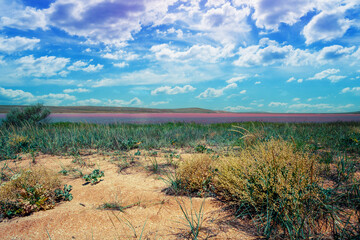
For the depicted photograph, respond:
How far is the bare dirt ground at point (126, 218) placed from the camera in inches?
90.7

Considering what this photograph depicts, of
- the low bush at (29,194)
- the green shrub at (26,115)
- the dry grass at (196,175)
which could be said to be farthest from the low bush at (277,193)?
the green shrub at (26,115)

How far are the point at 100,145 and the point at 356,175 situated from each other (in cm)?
619

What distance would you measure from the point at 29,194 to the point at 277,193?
11.5 feet

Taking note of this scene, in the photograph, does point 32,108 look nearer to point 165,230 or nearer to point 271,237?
point 165,230

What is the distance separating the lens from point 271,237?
2092 mm

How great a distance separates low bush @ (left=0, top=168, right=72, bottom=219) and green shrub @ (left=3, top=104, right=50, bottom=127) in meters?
11.5

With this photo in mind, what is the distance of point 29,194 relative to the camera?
314cm

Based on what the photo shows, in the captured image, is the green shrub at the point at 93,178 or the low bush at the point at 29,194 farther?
the green shrub at the point at 93,178

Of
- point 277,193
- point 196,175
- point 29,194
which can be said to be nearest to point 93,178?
point 29,194

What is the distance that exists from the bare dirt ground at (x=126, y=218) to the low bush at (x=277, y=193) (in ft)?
0.82

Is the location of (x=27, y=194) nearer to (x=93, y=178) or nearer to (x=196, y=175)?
(x=93, y=178)

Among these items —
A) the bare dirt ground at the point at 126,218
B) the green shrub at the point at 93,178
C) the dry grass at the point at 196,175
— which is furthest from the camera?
the green shrub at the point at 93,178

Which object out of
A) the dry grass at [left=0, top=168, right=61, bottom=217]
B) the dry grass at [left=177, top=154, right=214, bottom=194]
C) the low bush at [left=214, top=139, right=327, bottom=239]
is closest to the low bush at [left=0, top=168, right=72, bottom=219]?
the dry grass at [left=0, top=168, right=61, bottom=217]

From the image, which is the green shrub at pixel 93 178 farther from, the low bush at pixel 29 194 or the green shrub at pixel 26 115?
the green shrub at pixel 26 115
